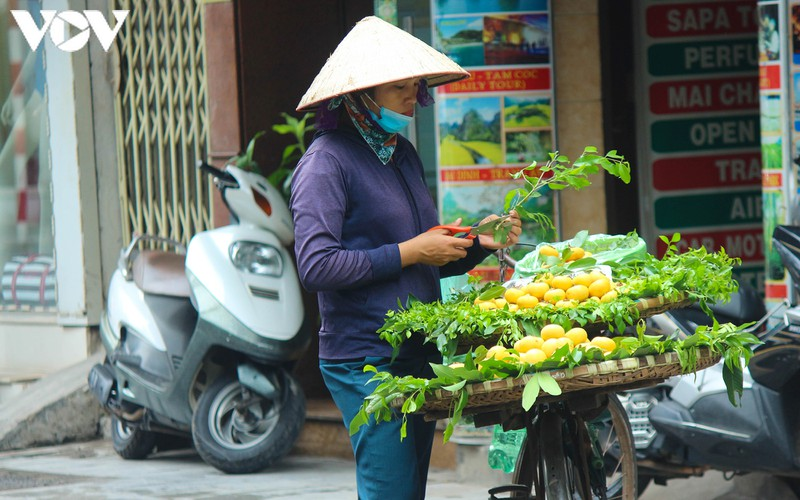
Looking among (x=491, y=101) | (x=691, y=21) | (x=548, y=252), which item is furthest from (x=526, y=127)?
(x=548, y=252)

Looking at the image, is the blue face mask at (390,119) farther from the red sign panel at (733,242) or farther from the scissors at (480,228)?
the red sign panel at (733,242)

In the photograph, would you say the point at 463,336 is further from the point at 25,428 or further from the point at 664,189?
the point at 25,428

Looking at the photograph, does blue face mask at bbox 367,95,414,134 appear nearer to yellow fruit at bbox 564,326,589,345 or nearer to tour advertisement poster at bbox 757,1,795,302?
yellow fruit at bbox 564,326,589,345

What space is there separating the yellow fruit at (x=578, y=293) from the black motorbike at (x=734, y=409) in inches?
53.7

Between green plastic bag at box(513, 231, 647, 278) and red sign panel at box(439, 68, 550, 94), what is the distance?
2.39m

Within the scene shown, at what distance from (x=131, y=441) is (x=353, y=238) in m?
4.40

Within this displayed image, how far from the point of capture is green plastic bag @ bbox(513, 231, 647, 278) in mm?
4180

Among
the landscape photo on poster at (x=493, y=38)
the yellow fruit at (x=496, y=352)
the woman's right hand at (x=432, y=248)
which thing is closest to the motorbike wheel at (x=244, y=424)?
the landscape photo on poster at (x=493, y=38)

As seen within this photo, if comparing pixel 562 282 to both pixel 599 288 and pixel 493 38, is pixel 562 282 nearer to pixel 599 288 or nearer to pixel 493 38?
pixel 599 288

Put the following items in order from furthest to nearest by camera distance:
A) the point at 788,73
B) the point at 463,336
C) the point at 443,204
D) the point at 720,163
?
1. the point at 720,163
2. the point at 443,204
3. the point at 788,73
4. the point at 463,336

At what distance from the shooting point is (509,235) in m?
3.96

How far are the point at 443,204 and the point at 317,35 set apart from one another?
190 centimetres

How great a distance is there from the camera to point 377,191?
382 cm

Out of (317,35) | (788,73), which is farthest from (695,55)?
(317,35)
